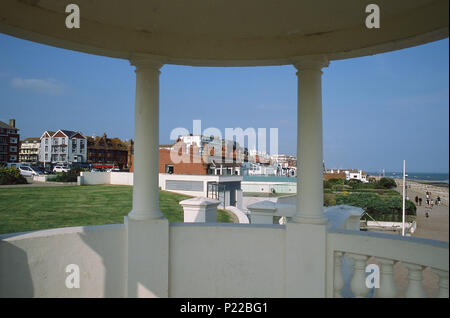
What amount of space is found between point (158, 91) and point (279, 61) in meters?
2.04

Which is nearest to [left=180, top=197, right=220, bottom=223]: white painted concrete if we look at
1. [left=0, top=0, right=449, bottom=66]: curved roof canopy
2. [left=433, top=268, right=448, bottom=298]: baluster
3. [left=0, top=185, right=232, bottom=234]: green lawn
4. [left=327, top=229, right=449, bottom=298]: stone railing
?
[left=0, top=0, right=449, bottom=66]: curved roof canopy

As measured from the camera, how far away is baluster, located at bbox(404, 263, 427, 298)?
3180 mm

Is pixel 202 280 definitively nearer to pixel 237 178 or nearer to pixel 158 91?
pixel 158 91

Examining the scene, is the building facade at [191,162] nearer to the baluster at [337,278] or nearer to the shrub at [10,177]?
the shrub at [10,177]

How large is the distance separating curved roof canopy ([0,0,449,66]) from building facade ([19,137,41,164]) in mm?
92100

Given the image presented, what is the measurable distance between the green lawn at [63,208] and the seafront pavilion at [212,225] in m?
17.3

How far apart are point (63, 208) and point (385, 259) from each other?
37.3m

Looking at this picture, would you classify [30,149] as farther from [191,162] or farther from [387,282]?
[387,282]

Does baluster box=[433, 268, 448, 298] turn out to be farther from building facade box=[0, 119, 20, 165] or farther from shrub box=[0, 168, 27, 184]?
shrub box=[0, 168, 27, 184]

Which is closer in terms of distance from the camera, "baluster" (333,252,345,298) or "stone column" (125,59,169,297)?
"baluster" (333,252,345,298)

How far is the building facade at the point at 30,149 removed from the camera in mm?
82562

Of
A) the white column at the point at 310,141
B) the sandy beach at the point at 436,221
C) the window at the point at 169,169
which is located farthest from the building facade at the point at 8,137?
the sandy beach at the point at 436,221

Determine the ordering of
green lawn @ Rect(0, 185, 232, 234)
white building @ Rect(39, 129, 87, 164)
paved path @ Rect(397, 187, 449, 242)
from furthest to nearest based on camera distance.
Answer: white building @ Rect(39, 129, 87, 164), green lawn @ Rect(0, 185, 232, 234), paved path @ Rect(397, 187, 449, 242)

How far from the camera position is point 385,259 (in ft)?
11.8
